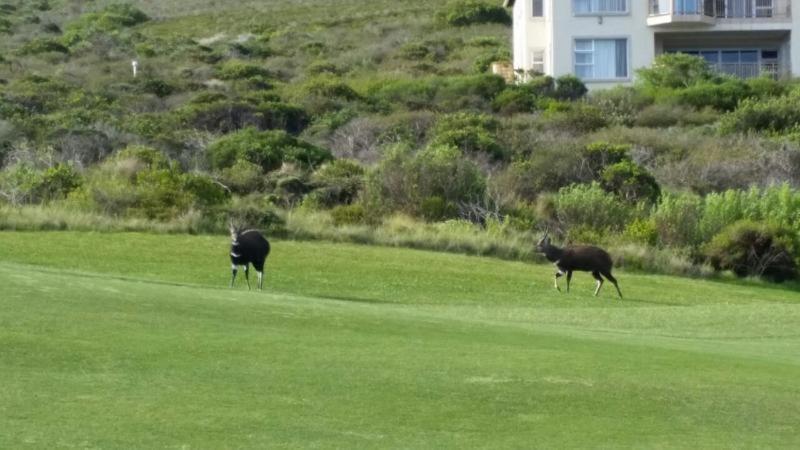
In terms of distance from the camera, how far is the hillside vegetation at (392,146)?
39.1 meters

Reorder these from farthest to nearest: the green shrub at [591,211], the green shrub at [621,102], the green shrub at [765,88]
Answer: the green shrub at [765,88]
the green shrub at [621,102]
the green shrub at [591,211]

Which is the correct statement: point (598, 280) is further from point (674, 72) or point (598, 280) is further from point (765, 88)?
point (674, 72)

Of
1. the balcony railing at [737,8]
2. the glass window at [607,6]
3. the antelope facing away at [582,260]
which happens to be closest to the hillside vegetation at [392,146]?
the balcony railing at [737,8]

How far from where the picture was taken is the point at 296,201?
4375 cm

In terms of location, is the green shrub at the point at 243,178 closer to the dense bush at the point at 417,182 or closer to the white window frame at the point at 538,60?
the dense bush at the point at 417,182

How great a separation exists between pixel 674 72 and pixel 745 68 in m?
5.96

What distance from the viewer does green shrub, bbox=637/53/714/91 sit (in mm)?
64688

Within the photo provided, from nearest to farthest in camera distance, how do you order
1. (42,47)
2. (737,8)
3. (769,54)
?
(737,8) < (769,54) < (42,47)

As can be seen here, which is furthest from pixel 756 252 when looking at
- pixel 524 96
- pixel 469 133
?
pixel 524 96

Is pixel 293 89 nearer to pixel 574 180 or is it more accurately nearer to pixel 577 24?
pixel 577 24

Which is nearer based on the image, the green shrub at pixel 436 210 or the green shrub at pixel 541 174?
the green shrub at pixel 436 210

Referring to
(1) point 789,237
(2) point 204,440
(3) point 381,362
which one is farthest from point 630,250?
(2) point 204,440

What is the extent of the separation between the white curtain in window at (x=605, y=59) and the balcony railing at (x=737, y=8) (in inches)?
98.6

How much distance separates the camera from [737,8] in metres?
66.3
